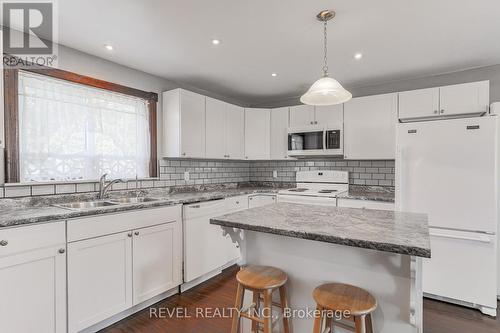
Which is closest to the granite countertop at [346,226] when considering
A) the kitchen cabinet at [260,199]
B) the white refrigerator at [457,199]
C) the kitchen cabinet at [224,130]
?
the white refrigerator at [457,199]

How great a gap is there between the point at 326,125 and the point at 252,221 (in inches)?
91.1

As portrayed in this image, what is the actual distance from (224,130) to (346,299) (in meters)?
2.79

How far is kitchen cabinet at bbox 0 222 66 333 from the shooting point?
152 centimetres

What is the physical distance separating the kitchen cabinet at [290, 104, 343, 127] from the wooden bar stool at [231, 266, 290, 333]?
2480 millimetres

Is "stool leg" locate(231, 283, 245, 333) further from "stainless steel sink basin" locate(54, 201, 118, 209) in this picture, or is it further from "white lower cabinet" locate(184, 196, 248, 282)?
"stainless steel sink basin" locate(54, 201, 118, 209)

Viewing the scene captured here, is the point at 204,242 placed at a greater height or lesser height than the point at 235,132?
lesser

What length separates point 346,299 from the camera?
1.23 m

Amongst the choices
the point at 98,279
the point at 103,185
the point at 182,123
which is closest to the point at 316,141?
the point at 182,123

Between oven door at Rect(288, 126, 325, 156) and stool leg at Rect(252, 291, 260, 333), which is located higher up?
oven door at Rect(288, 126, 325, 156)

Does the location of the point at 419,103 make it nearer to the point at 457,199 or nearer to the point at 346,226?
the point at 457,199

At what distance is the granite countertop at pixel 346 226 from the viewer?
1.11 m

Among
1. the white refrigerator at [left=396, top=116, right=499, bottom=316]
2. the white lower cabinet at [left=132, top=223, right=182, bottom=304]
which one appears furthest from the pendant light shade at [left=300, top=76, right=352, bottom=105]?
the white lower cabinet at [left=132, top=223, right=182, bottom=304]

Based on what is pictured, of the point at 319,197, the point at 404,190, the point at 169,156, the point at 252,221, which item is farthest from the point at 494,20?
the point at 169,156

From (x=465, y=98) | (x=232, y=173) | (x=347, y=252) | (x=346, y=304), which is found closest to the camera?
(x=346, y=304)
